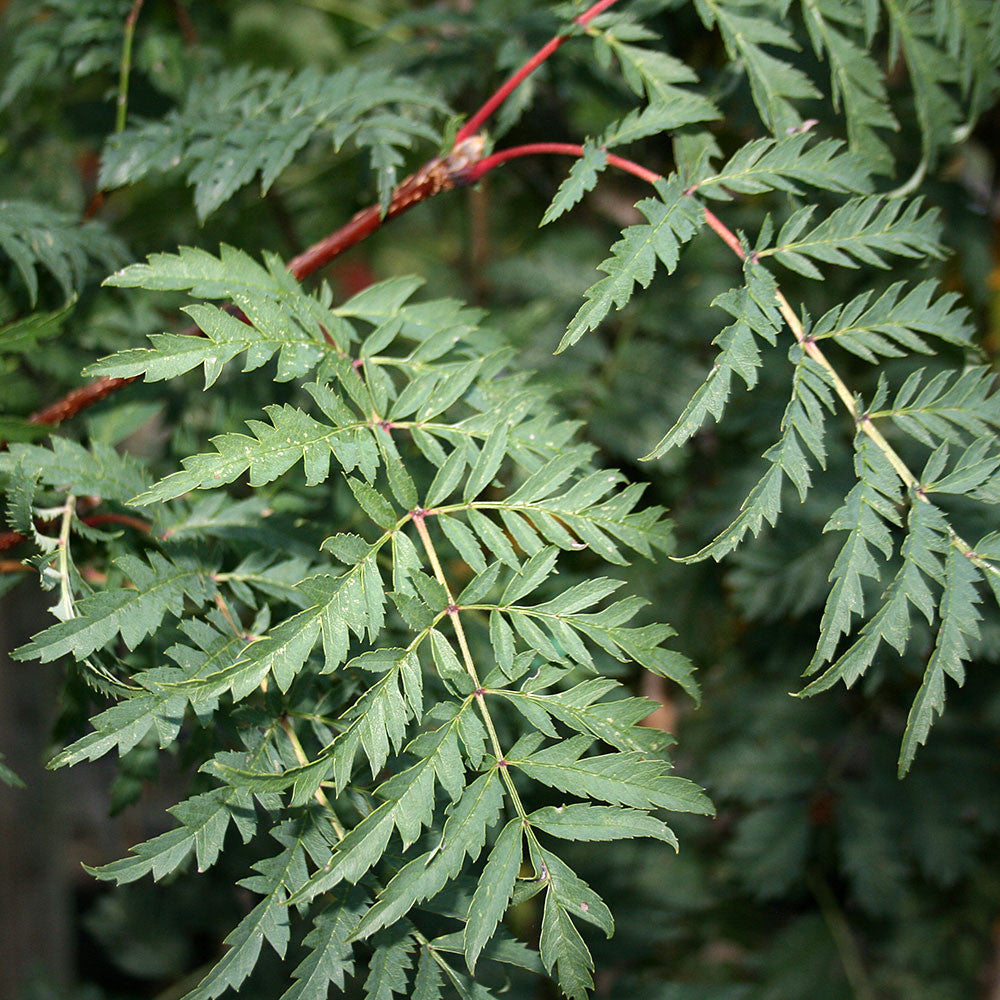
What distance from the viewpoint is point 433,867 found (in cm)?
51

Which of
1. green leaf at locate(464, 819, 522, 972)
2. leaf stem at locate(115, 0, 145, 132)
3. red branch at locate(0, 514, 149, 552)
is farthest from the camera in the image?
leaf stem at locate(115, 0, 145, 132)

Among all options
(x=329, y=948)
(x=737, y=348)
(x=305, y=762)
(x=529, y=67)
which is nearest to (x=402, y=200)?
(x=529, y=67)

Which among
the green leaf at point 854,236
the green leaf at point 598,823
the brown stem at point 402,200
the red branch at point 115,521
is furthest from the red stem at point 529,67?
the green leaf at point 598,823

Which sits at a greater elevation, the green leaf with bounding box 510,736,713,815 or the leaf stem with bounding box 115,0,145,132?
the leaf stem with bounding box 115,0,145,132

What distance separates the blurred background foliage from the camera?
1.00 m

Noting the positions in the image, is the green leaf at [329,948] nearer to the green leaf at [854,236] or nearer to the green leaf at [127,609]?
the green leaf at [127,609]

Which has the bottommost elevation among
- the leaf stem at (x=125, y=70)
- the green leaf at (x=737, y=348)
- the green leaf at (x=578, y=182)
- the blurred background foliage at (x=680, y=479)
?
the blurred background foliage at (x=680, y=479)

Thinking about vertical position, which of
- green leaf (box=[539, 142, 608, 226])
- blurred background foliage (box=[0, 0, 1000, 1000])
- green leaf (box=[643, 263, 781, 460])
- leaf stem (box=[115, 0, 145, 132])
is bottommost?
blurred background foliage (box=[0, 0, 1000, 1000])

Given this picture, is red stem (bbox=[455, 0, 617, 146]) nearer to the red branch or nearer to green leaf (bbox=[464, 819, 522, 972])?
the red branch

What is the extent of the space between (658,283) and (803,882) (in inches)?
35.9

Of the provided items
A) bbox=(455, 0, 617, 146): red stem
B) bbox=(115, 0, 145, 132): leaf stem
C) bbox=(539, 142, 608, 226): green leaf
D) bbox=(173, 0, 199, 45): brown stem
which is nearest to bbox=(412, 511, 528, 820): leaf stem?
bbox=(539, 142, 608, 226): green leaf

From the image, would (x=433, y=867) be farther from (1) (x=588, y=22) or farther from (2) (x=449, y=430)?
(1) (x=588, y=22)

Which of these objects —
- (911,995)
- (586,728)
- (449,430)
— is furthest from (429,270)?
(911,995)

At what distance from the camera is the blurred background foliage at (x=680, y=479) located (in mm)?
999
